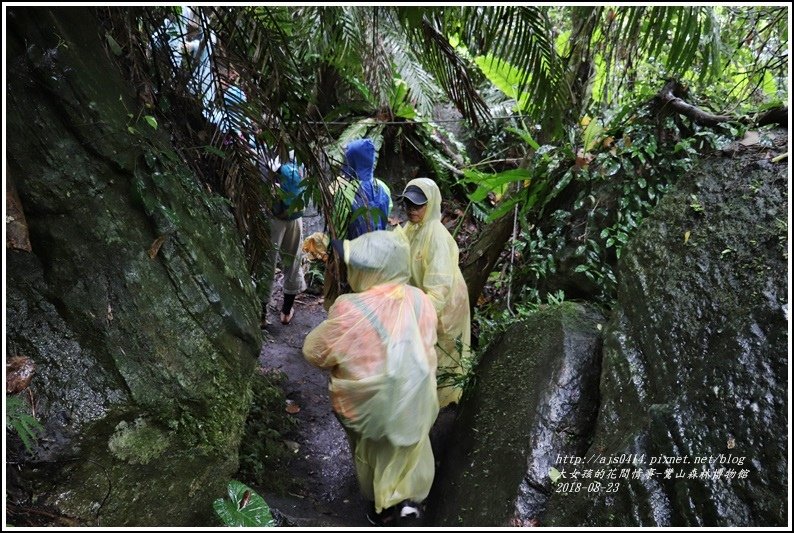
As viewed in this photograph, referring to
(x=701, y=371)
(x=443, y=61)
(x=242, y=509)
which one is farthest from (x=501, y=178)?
(x=242, y=509)

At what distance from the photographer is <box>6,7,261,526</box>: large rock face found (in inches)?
96.0

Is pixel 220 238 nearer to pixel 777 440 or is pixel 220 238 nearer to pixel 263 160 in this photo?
pixel 263 160

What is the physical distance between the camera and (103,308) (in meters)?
2.68

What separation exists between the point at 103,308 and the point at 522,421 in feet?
7.75

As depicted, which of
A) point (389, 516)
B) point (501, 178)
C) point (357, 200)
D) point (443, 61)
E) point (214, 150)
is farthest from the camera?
point (501, 178)

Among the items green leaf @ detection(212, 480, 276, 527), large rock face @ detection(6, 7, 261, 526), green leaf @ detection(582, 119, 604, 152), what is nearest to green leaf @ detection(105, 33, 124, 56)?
large rock face @ detection(6, 7, 261, 526)

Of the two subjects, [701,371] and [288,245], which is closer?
[701,371]

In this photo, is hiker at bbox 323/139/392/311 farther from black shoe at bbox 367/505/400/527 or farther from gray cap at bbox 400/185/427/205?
black shoe at bbox 367/505/400/527

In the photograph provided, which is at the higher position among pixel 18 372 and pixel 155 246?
pixel 155 246

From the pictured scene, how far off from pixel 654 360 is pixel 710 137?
266cm

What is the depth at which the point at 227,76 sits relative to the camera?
335 cm

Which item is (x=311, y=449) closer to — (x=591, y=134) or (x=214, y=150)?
(x=214, y=150)

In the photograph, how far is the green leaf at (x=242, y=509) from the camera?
8.82 ft

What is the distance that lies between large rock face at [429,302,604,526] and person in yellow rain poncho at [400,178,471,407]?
1.35 feet
